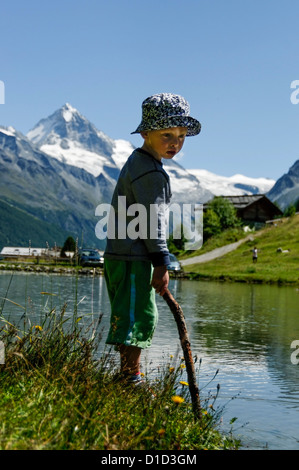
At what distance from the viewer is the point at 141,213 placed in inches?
182

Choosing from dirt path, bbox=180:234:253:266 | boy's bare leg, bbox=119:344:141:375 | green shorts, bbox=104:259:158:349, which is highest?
dirt path, bbox=180:234:253:266

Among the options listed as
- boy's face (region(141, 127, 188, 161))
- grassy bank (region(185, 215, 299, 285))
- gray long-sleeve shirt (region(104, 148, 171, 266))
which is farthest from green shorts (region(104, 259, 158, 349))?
grassy bank (region(185, 215, 299, 285))

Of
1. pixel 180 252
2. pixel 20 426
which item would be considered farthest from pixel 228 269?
pixel 20 426

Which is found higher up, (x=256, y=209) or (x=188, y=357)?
(x=256, y=209)

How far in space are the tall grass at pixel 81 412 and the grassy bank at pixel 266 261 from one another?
3107 centimetres

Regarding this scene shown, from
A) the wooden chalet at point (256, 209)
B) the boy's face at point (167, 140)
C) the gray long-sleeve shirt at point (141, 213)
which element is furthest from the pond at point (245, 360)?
the wooden chalet at point (256, 209)

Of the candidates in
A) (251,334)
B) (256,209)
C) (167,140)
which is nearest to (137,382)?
(167,140)

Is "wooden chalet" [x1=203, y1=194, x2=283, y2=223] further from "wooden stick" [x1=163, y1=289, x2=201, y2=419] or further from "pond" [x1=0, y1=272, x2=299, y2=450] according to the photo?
"wooden stick" [x1=163, y1=289, x2=201, y2=419]

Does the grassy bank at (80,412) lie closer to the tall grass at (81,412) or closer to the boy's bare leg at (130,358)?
the tall grass at (81,412)

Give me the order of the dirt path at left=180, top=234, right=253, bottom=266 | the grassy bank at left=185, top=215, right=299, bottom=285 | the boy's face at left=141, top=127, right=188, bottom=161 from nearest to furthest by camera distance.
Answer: the boy's face at left=141, top=127, right=188, bottom=161 < the grassy bank at left=185, top=215, right=299, bottom=285 < the dirt path at left=180, top=234, right=253, bottom=266

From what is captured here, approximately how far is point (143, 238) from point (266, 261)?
137 ft

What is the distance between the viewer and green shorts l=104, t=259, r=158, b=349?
15.1 feet

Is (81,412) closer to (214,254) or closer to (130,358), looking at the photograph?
(130,358)

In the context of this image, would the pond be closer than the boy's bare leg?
No
